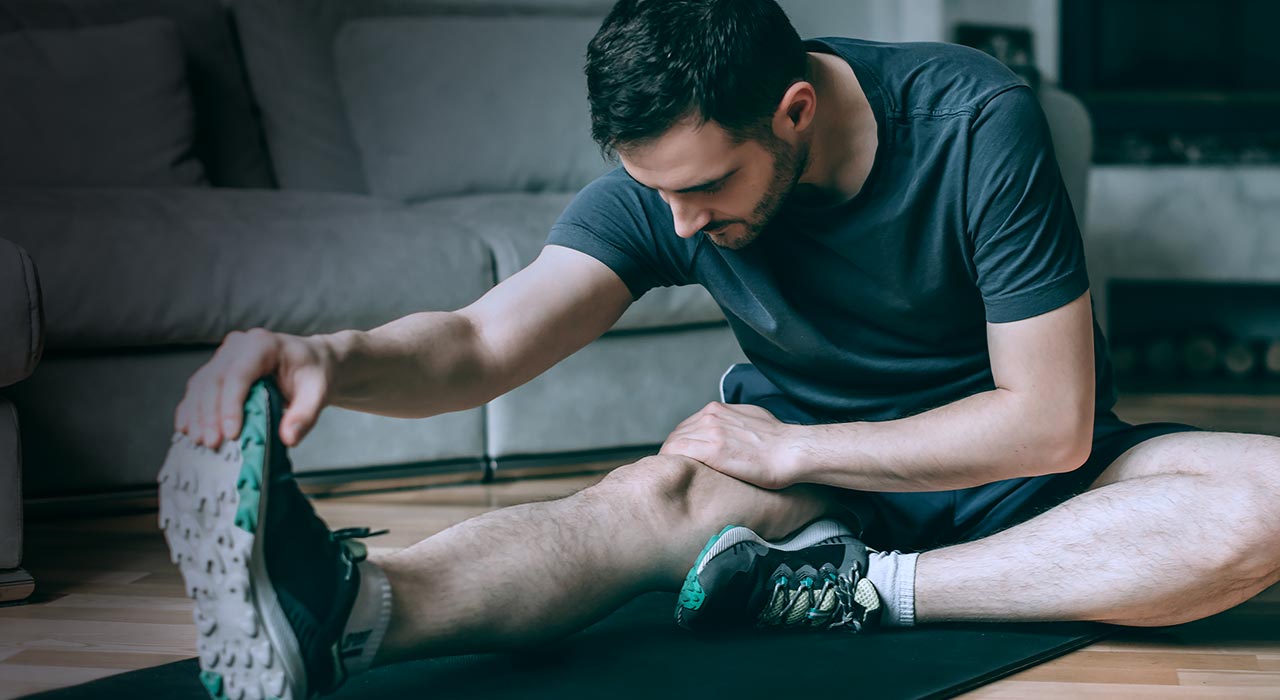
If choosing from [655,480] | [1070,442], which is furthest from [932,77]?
[655,480]

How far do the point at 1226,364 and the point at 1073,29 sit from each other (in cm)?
104

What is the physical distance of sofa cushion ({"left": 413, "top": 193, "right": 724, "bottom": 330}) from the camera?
205 cm

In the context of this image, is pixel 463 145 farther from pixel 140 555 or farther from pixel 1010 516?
pixel 1010 516

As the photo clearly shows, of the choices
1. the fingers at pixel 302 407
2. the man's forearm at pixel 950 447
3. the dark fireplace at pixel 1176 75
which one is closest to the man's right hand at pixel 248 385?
the fingers at pixel 302 407

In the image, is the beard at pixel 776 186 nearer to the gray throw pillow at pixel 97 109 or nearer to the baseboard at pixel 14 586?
the baseboard at pixel 14 586

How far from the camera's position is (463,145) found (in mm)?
2523

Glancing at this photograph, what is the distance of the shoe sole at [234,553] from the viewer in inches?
35.2

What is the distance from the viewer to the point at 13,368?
141 centimetres

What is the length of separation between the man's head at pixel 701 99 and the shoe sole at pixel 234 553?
411 millimetres

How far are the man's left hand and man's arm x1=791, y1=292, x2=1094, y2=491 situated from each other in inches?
0.6

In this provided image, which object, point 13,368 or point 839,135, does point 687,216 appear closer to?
point 839,135

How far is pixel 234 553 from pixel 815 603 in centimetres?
60

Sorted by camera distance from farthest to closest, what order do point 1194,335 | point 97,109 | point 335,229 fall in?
1. point 1194,335
2. point 97,109
3. point 335,229

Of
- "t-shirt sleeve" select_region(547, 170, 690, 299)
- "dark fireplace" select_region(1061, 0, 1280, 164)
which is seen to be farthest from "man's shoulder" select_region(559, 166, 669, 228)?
"dark fireplace" select_region(1061, 0, 1280, 164)
